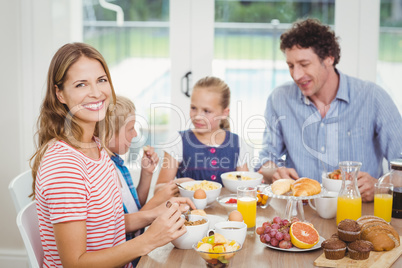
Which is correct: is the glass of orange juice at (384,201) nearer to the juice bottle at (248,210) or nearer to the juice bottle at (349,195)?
the juice bottle at (349,195)

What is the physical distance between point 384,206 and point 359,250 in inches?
17.1

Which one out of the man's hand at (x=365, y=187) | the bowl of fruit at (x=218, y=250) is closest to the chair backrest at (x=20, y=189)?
the bowl of fruit at (x=218, y=250)

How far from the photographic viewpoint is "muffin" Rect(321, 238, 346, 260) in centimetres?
122

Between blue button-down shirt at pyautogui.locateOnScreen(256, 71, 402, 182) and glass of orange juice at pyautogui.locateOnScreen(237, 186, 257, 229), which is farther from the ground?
blue button-down shirt at pyautogui.locateOnScreen(256, 71, 402, 182)

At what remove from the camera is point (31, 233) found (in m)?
1.48

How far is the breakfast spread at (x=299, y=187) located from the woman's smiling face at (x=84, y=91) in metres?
0.66

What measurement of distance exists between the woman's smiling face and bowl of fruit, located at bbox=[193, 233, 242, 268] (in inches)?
23.0

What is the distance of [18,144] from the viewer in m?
3.05

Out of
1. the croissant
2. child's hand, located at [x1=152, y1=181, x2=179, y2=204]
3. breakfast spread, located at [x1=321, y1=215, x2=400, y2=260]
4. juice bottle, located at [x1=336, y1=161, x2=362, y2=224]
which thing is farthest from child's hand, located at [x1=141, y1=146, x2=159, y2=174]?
breakfast spread, located at [x1=321, y1=215, x2=400, y2=260]

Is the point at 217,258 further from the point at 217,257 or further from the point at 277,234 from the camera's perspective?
the point at 277,234

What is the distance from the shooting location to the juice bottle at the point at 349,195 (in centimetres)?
152

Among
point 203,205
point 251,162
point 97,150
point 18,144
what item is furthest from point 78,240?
point 18,144

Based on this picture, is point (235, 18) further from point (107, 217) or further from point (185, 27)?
point (107, 217)

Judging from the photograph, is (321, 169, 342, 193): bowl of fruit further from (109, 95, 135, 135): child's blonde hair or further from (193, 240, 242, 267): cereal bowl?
(109, 95, 135, 135): child's blonde hair
